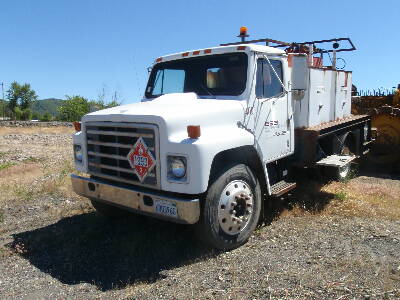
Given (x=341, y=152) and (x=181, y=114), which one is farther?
(x=341, y=152)

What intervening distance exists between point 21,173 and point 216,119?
23.6ft

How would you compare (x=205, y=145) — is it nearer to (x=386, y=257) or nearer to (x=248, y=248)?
(x=248, y=248)

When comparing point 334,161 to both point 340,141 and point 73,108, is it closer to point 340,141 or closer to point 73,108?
point 340,141

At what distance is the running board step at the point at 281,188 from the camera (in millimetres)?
5250

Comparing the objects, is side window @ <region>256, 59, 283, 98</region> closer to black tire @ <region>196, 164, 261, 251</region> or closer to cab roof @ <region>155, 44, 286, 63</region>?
cab roof @ <region>155, 44, 286, 63</region>

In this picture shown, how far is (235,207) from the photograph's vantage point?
182 inches

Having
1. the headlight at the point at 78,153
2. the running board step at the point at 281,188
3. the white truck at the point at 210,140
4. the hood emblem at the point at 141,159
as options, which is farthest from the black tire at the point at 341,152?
the headlight at the point at 78,153

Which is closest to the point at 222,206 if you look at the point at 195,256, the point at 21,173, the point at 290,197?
the point at 195,256

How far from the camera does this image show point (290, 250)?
457cm

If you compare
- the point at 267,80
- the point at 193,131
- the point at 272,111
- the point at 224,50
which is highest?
the point at 224,50

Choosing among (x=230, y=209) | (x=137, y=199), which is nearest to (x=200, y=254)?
(x=230, y=209)

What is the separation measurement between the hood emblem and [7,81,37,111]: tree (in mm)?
83487

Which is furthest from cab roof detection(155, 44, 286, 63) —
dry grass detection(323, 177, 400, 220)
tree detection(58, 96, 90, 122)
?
tree detection(58, 96, 90, 122)

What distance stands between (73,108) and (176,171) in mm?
65130
